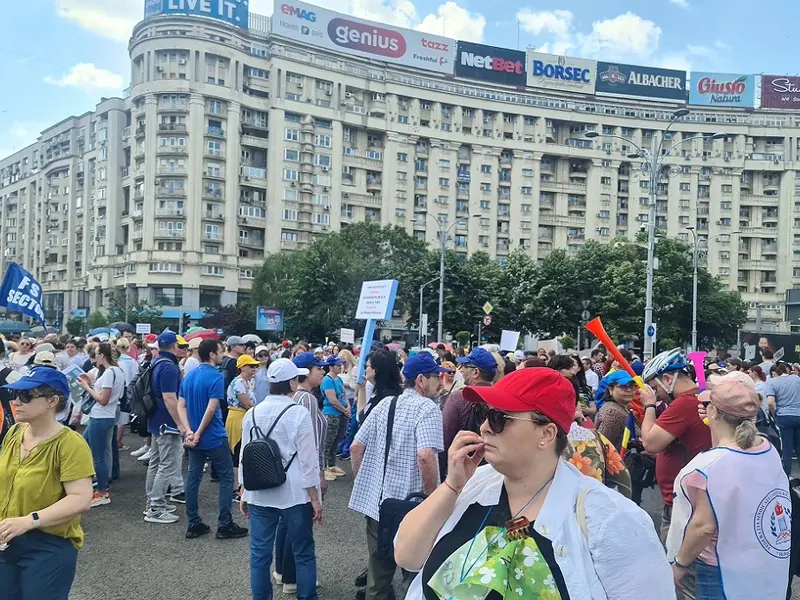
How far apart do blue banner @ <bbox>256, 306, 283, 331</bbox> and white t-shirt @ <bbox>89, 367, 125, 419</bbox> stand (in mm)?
30773

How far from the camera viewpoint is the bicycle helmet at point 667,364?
4423mm

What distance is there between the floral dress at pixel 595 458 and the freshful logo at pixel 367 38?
215 feet

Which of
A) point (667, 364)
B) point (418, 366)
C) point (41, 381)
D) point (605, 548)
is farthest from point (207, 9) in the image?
point (605, 548)

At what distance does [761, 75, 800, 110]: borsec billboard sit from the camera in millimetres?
75625

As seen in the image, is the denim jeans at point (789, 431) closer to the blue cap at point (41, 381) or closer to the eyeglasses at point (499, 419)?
the eyeglasses at point (499, 419)

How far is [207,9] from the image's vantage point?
57.2m

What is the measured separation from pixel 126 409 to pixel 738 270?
3062 inches

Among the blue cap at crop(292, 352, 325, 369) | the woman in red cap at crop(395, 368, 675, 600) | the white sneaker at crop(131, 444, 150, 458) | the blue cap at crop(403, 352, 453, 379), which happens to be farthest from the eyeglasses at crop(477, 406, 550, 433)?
the white sneaker at crop(131, 444, 150, 458)

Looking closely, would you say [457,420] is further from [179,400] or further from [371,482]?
[179,400]

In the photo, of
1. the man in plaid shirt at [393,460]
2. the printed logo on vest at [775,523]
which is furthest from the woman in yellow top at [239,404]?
the printed logo on vest at [775,523]

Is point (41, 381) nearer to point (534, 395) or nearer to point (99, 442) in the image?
point (534, 395)

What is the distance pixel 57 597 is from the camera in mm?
3176

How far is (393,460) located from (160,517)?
374 centimetres

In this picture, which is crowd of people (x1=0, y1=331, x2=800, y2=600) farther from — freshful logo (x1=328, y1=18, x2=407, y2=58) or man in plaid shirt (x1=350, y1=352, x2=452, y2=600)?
freshful logo (x1=328, y1=18, x2=407, y2=58)
